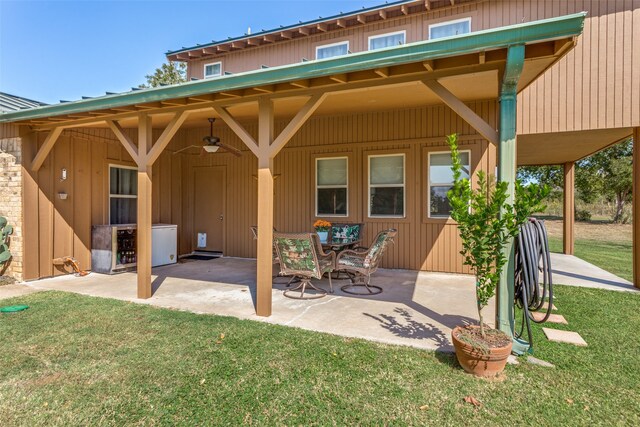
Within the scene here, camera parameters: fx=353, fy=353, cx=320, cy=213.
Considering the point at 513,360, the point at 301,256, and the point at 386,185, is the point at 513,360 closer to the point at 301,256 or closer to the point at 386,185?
the point at 301,256

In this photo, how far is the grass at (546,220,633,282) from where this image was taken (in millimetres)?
7841

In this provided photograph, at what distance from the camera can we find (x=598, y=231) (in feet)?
54.7

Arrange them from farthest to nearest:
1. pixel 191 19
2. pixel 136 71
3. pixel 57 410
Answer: pixel 136 71, pixel 191 19, pixel 57 410

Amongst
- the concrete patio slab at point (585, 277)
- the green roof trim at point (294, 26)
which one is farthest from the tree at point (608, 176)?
the green roof trim at point (294, 26)

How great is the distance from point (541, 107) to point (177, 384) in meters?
6.61

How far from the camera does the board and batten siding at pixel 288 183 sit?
6.02m

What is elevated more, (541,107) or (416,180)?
(541,107)

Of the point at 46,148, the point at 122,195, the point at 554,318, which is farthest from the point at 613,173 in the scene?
the point at 46,148

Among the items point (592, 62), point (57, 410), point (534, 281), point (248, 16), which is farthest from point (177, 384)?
point (248, 16)

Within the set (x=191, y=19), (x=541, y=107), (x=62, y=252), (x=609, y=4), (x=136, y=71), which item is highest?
(x=136, y=71)

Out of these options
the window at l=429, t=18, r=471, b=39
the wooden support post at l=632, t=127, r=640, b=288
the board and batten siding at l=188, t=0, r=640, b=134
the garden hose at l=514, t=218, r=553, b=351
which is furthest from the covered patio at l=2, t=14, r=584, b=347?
the wooden support post at l=632, t=127, r=640, b=288

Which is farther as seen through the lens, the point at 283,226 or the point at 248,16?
the point at 248,16

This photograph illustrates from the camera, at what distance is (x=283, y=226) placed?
7.91m

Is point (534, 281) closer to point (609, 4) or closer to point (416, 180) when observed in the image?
point (416, 180)
